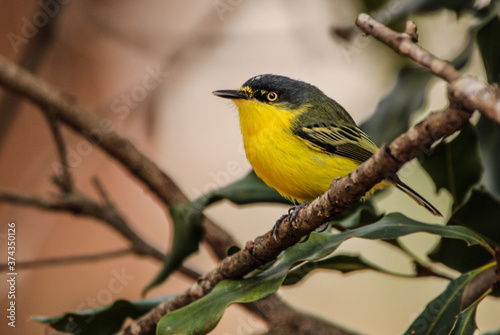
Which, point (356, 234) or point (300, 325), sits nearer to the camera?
point (356, 234)

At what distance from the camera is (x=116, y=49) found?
4.86 meters

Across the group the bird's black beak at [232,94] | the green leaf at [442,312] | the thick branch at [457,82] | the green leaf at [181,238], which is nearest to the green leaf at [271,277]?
the green leaf at [442,312]

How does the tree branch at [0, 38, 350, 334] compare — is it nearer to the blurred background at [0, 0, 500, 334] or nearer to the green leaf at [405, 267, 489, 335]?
the blurred background at [0, 0, 500, 334]

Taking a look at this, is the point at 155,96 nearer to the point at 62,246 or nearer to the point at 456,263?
the point at 62,246

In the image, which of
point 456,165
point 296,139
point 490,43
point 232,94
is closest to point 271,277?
point 296,139

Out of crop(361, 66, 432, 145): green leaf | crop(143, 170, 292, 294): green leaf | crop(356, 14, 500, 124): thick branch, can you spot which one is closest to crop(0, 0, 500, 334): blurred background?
crop(361, 66, 432, 145): green leaf

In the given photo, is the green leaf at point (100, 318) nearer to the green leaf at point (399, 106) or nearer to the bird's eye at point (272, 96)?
the bird's eye at point (272, 96)

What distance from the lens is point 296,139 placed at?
2.10 meters

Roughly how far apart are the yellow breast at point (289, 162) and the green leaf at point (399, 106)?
0.31 metres

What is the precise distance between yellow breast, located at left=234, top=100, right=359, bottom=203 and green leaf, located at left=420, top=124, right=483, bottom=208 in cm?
29

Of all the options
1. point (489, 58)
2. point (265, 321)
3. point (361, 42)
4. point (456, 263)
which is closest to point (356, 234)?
point (456, 263)

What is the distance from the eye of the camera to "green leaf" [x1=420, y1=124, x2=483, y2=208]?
1874 millimetres

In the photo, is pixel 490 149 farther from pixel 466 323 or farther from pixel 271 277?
pixel 271 277

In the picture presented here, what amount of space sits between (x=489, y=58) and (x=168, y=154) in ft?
10.5
